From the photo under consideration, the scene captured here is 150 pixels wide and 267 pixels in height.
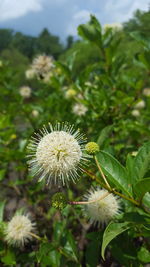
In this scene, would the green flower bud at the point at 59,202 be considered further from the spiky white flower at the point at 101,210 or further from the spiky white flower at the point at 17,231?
the spiky white flower at the point at 17,231

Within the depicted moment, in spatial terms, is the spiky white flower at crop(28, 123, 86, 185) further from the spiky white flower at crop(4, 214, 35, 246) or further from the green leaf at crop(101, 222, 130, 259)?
the spiky white flower at crop(4, 214, 35, 246)

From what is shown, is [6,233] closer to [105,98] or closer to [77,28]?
[105,98]

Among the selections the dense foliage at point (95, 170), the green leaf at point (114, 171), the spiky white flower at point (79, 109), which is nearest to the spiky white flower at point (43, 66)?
the dense foliage at point (95, 170)

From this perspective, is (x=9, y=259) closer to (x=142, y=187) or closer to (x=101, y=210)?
(x=101, y=210)

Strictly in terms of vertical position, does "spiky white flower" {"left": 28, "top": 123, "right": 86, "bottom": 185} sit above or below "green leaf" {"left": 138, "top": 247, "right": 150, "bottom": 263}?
above

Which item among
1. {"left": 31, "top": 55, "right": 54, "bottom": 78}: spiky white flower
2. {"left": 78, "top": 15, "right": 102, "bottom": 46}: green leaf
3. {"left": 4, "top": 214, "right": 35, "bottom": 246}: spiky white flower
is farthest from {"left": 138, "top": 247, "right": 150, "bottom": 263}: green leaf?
{"left": 31, "top": 55, "right": 54, "bottom": 78}: spiky white flower

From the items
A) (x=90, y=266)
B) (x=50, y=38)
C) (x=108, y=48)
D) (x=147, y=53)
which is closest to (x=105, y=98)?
(x=108, y=48)

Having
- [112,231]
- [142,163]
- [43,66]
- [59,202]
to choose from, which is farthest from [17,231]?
[43,66]
